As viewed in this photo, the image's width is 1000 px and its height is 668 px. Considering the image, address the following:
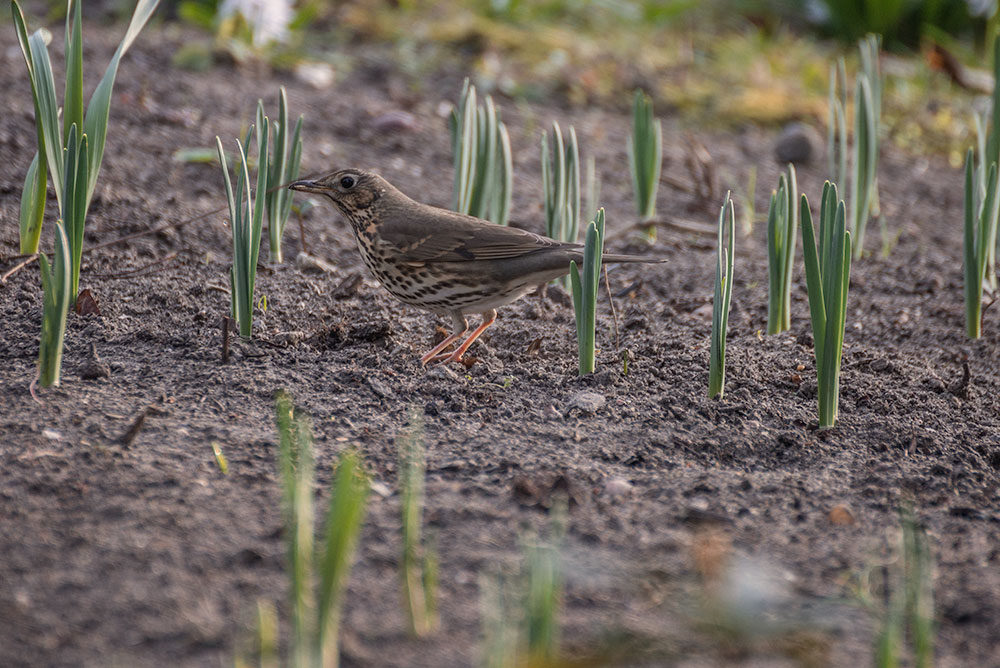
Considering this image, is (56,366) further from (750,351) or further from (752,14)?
(752,14)

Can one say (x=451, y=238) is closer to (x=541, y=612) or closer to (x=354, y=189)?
(x=354, y=189)

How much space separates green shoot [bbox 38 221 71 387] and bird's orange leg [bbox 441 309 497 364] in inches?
52.2

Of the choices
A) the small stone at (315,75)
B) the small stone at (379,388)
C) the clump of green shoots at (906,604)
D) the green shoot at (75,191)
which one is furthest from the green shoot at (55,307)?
the small stone at (315,75)

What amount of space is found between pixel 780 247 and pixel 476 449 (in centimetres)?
134

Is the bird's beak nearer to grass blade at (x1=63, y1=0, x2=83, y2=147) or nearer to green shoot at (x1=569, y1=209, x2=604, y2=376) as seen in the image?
grass blade at (x1=63, y1=0, x2=83, y2=147)

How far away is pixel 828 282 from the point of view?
303 centimetres

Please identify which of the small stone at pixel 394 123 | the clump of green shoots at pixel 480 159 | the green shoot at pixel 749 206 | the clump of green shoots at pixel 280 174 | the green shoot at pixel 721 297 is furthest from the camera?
the small stone at pixel 394 123

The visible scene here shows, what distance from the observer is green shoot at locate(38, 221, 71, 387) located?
2.74 metres

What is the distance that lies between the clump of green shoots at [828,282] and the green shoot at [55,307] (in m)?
2.03

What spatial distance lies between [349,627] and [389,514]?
49 centimetres

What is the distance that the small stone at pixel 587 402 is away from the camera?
3311 millimetres

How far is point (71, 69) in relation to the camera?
348cm

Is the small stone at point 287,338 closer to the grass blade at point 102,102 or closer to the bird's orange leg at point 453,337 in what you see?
the bird's orange leg at point 453,337

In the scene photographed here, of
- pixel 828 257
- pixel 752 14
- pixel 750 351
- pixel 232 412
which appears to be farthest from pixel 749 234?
pixel 752 14
